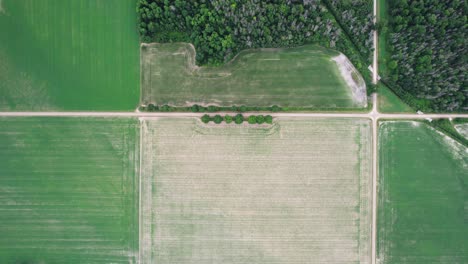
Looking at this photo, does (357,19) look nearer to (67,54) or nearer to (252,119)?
(252,119)

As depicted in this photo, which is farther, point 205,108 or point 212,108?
point 205,108

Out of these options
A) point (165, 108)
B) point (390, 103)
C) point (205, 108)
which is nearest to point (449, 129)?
point (390, 103)

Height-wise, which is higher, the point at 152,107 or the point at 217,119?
the point at 152,107

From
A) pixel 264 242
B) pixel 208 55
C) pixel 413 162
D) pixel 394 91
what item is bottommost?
pixel 264 242

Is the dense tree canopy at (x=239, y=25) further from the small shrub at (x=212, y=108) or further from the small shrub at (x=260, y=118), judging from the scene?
the small shrub at (x=260, y=118)

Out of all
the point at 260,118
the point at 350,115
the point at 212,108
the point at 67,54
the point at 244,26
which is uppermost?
the point at 244,26

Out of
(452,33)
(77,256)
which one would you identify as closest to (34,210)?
(77,256)

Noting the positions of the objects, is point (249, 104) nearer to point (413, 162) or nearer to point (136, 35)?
point (136, 35)
